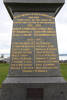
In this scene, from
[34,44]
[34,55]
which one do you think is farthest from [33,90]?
[34,44]

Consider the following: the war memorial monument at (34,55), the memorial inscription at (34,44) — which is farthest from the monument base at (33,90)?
the memorial inscription at (34,44)

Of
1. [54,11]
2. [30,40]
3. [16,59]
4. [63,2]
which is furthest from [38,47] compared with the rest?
[63,2]

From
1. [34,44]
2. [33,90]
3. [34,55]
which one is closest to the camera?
[33,90]

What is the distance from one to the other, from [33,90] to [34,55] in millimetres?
1669

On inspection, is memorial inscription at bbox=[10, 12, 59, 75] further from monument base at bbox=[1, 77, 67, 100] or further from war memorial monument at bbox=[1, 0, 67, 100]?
monument base at bbox=[1, 77, 67, 100]

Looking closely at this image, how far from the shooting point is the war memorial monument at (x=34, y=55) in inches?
209

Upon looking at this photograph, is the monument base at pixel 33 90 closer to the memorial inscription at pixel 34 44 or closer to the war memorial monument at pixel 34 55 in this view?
the war memorial monument at pixel 34 55

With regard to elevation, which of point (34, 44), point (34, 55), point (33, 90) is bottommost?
point (33, 90)

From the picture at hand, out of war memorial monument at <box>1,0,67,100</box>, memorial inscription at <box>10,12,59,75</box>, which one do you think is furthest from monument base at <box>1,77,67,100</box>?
memorial inscription at <box>10,12,59,75</box>

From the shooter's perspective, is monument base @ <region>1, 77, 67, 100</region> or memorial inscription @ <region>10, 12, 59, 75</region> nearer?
monument base @ <region>1, 77, 67, 100</region>

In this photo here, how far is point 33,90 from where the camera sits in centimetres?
534

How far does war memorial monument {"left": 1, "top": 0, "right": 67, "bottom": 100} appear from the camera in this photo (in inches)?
209

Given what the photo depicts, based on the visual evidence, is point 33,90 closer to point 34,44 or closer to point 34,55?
point 34,55

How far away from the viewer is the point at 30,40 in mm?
6133
